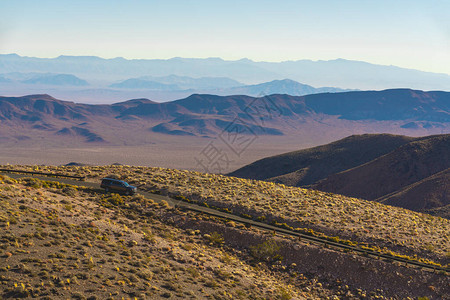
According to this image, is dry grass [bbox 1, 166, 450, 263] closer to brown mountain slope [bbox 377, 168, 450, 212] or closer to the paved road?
the paved road

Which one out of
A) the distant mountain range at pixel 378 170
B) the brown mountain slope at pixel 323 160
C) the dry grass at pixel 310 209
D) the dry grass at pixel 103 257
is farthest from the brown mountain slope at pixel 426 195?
the dry grass at pixel 103 257

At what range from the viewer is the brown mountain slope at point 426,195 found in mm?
66250

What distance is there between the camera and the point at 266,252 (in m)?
26.5

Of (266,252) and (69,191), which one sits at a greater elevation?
(69,191)

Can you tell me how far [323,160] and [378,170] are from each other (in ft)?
79.7

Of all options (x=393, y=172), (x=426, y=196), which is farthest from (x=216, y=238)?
(x=393, y=172)

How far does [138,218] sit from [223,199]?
9.17m

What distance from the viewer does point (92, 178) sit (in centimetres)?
3962

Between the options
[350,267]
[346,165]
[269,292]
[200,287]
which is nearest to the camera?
[200,287]

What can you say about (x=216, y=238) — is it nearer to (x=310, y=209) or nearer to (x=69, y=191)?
(x=69, y=191)

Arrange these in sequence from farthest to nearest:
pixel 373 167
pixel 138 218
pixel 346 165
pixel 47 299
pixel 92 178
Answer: pixel 346 165, pixel 373 167, pixel 92 178, pixel 138 218, pixel 47 299

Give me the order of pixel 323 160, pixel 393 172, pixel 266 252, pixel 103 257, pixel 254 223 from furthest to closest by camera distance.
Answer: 1. pixel 323 160
2. pixel 393 172
3. pixel 254 223
4. pixel 266 252
5. pixel 103 257

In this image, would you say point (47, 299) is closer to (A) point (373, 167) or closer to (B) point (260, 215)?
(B) point (260, 215)

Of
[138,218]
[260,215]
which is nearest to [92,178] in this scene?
[138,218]
